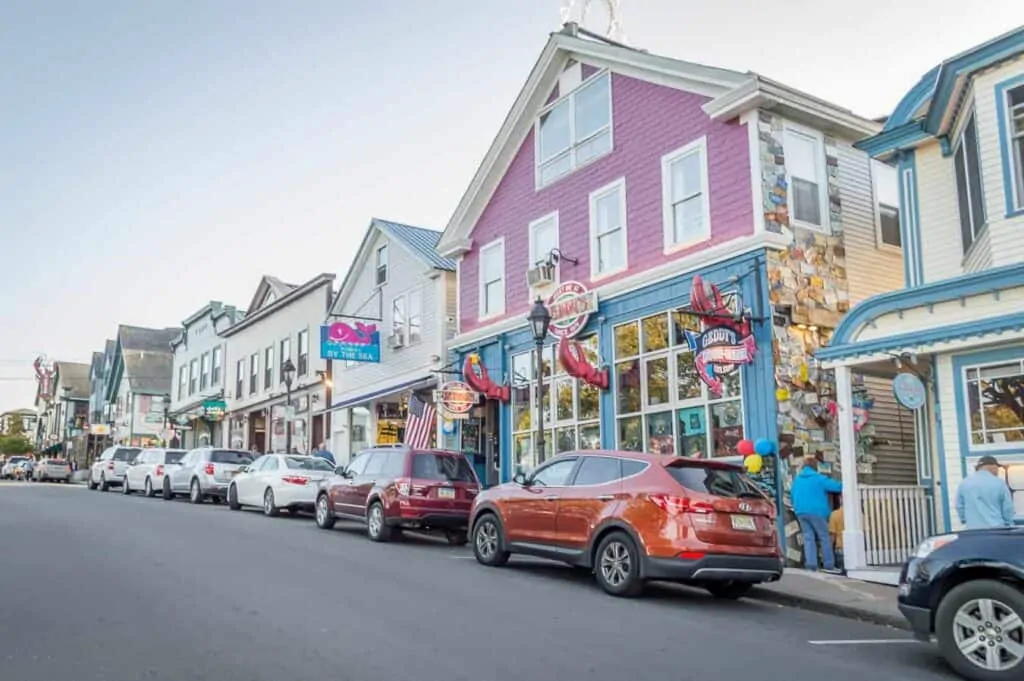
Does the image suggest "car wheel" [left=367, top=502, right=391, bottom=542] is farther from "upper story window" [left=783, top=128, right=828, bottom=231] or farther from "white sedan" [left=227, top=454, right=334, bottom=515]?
"upper story window" [left=783, top=128, right=828, bottom=231]

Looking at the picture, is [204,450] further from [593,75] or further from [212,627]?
[212,627]

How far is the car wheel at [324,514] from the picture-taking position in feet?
57.6

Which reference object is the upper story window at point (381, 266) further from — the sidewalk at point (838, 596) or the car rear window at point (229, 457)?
the sidewalk at point (838, 596)

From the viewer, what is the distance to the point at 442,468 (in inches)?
625

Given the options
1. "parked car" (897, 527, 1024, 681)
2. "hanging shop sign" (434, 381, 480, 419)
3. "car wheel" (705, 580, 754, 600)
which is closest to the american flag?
"hanging shop sign" (434, 381, 480, 419)

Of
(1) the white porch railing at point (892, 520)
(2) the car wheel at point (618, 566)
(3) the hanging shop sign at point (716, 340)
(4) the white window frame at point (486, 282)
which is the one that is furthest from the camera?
(4) the white window frame at point (486, 282)

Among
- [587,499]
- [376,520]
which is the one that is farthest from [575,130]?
[587,499]

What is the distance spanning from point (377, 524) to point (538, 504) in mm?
4858

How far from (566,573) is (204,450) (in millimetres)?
16704

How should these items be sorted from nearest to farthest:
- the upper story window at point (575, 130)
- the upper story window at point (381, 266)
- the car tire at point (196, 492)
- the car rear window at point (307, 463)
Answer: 1. the upper story window at point (575, 130)
2. the car rear window at point (307, 463)
3. the car tire at point (196, 492)
4. the upper story window at point (381, 266)

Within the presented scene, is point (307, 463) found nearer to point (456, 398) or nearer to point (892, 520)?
point (456, 398)


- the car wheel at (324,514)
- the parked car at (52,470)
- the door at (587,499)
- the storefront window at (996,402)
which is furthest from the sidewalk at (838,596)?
the parked car at (52,470)

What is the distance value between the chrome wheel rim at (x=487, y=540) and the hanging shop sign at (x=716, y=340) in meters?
4.12

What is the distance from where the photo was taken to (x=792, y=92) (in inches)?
594
